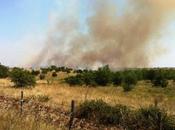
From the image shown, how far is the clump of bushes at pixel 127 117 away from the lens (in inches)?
833

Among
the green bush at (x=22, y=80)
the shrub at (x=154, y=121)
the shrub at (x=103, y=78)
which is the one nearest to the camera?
the shrub at (x=154, y=121)

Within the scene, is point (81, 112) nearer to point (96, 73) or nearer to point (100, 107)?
point (100, 107)

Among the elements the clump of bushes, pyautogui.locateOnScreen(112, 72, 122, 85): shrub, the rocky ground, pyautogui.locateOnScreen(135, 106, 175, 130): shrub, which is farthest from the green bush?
pyautogui.locateOnScreen(135, 106, 175, 130): shrub

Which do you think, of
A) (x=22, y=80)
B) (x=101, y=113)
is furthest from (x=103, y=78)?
(x=101, y=113)

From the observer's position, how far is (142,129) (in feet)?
69.1

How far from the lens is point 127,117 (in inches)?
878

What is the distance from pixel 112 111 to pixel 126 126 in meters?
3.30

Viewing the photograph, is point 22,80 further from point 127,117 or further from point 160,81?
point 127,117

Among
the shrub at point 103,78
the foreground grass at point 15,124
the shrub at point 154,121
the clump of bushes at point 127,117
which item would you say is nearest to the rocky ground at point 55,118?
the clump of bushes at point 127,117

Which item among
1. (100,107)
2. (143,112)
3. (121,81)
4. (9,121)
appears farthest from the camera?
(121,81)

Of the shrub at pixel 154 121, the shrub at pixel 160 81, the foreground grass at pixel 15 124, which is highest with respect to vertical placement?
the shrub at pixel 160 81

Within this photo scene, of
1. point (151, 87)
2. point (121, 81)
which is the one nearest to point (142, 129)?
point (151, 87)

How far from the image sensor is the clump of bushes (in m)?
21.2

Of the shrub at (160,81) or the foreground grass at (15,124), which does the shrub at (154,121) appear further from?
the shrub at (160,81)
